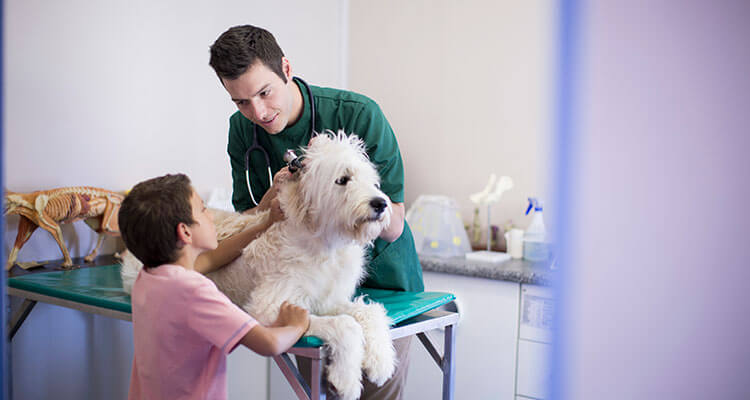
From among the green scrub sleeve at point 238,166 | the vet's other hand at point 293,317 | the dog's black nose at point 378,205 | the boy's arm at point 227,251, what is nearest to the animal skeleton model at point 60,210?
the green scrub sleeve at point 238,166

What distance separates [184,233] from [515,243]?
202 cm

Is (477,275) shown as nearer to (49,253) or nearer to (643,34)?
(49,253)

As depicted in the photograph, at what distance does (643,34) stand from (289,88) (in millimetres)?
895

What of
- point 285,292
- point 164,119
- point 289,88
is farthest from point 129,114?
point 285,292

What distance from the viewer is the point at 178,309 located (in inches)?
41.6

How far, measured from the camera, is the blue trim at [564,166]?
2.31 feet

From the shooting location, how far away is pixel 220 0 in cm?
221

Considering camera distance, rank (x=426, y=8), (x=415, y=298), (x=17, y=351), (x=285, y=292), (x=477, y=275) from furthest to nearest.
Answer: (x=426, y=8) → (x=477, y=275) → (x=17, y=351) → (x=415, y=298) → (x=285, y=292)

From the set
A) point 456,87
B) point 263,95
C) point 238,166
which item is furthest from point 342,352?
point 456,87

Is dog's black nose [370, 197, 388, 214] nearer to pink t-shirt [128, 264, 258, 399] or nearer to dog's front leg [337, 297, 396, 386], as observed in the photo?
dog's front leg [337, 297, 396, 386]

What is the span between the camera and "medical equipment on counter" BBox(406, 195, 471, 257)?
2822 millimetres

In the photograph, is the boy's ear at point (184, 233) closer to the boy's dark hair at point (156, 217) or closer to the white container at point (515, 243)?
the boy's dark hair at point (156, 217)

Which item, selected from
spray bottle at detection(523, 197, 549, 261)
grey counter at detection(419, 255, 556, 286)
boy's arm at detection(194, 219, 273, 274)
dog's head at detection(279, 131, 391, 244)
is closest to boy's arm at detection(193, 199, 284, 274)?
boy's arm at detection(194, 219, 273, 274)

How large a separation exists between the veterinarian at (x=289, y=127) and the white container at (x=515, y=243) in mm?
1229
